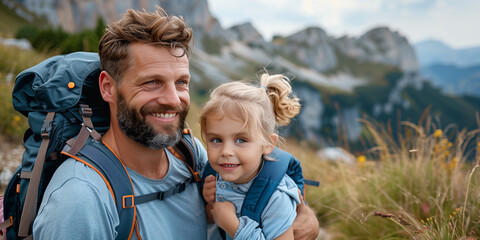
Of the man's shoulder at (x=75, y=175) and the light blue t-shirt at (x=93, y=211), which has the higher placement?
the man's shoulder at (x=75, y=175)

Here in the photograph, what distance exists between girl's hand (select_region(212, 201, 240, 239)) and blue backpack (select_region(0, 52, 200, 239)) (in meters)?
0.30

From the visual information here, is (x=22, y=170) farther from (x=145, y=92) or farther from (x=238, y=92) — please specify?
(x=238, y=92)

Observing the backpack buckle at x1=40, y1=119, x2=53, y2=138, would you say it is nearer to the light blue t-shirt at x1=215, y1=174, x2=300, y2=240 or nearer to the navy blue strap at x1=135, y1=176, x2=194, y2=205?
the navy blue strap at x1=135, y1=176, x2=194, y2=205

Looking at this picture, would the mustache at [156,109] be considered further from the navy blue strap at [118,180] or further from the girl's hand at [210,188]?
the girl's hand at [210,188]

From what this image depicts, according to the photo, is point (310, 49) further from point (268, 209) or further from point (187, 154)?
point (268, 209)

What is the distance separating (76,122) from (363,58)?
200 metres

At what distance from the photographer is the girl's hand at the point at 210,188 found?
2.25 metres

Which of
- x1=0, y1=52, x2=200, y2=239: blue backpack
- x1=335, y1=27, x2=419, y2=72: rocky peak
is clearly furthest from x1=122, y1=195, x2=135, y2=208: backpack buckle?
x1=335, y1=27, x2=419, y2=72: rocky peak

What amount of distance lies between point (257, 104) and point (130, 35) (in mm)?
871

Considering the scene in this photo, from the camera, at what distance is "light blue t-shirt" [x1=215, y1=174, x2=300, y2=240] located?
1.95 meters

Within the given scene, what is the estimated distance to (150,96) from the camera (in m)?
2.04

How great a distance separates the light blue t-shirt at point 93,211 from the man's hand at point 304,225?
0.68 meters

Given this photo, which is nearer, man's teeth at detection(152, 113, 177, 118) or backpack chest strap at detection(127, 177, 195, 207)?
backpack chest strap at detection(127, 177, 195, 207)

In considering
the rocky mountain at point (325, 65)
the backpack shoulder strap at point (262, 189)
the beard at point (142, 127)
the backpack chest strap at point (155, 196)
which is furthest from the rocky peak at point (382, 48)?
the beard at point (142, 127)
